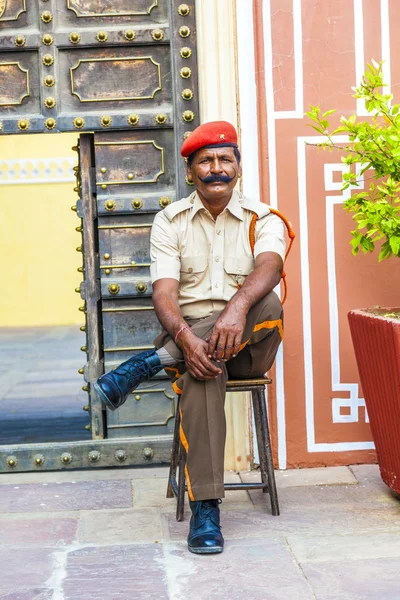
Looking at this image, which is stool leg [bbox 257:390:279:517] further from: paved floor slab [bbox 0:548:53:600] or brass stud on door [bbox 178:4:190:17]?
brass stud on door [bbox 178:4:190:17]

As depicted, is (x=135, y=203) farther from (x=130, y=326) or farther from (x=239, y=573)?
(x=239, y=573)

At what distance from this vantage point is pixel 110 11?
4.25 metres

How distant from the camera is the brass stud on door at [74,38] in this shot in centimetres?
423

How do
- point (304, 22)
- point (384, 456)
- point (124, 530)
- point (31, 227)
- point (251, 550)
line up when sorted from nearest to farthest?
point (251, 550), point (124, 530), point (384, 456), point (304, 22), point (31, 227)

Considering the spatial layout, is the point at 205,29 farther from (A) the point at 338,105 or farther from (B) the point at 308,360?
(B) the point at 308,360

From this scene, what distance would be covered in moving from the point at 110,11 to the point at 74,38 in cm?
20

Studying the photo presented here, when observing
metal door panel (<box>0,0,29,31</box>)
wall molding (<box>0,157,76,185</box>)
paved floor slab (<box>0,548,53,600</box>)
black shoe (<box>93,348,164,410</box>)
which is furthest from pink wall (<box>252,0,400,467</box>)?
wall molding (<box>0,157,76,185</box>)

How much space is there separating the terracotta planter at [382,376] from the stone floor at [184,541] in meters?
0.19

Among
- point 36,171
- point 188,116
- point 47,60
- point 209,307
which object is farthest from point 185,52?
point 36,171

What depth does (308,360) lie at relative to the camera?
4.18 m

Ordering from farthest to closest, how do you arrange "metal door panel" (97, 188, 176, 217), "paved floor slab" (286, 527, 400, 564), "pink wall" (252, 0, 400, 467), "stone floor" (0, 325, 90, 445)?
"stone floor" (0, 325, 90, 445)
"metal door panel" (97, 188, 176, 217)
"pink wall" (252, 0, 400, 467)
"paved floor slab" (286, 527, 400, 564)

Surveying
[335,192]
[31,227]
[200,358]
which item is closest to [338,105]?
[335,192]

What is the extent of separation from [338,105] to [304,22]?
38cm

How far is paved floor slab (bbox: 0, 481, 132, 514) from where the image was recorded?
12.5 feet
